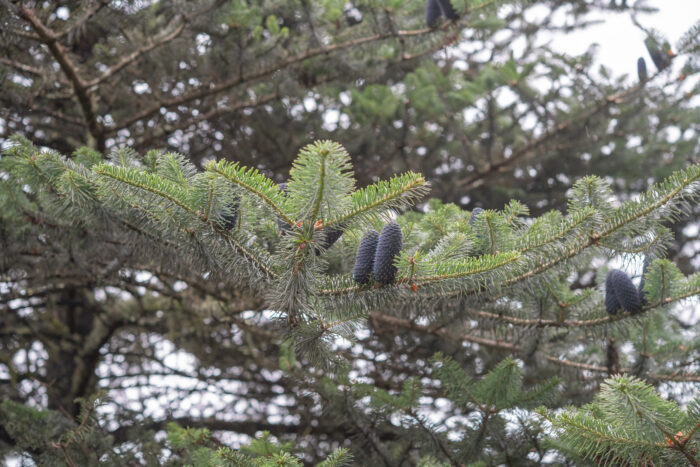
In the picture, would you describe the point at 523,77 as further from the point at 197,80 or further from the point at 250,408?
the point at 250,408

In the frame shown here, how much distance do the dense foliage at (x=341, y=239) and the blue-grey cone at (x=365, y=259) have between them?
1 cm

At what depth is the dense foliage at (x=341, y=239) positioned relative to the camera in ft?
5.64

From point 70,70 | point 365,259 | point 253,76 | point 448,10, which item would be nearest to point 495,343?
point 365,259

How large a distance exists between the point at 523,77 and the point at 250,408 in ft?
12.4

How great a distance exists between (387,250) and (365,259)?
0.35ft

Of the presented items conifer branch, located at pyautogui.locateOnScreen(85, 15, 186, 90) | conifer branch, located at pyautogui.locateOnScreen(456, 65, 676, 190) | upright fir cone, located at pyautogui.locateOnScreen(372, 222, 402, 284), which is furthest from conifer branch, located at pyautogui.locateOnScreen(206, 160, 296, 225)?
conifer branch, located at pyautogui.locateOnScreen(456, 65, 676, 190)

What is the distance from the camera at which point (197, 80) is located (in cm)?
460

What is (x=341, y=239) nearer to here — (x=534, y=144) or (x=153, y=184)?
(x=153, y=184)

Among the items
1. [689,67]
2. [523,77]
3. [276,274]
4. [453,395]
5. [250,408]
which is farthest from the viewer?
[250,408]

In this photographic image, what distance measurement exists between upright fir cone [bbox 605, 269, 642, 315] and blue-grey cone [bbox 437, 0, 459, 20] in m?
1.94

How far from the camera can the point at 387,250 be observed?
5.43 ft

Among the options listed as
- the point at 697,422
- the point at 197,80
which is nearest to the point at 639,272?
the point at 697,422

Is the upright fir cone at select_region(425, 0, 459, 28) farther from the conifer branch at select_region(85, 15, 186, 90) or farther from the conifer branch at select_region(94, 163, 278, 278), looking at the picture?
the conifer branch at select_region(94, 163, 278, 278)

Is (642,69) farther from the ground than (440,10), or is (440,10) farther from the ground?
(440,10)
